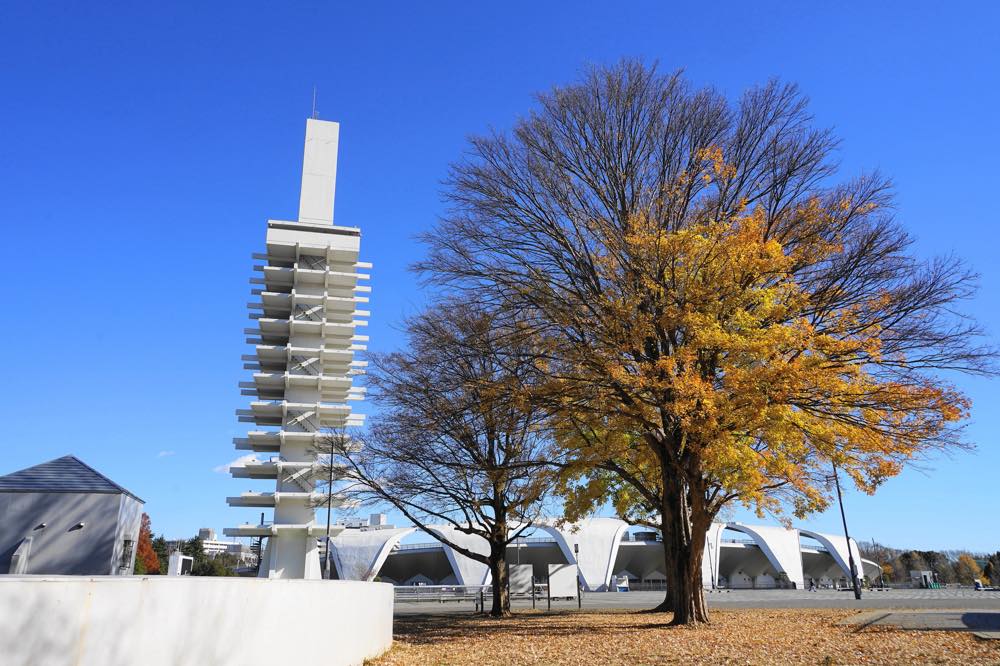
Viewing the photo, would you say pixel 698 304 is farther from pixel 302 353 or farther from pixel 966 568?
pixel 966 568

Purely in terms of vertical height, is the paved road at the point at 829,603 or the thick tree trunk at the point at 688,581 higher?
the thick tree trunk at the point at 688,581

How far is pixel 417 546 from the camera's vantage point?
8369 centimetres

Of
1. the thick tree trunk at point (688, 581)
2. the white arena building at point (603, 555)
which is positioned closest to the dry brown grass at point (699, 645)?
the thick tree trunk at point (688, 581)

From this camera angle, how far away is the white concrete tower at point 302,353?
53688 mm

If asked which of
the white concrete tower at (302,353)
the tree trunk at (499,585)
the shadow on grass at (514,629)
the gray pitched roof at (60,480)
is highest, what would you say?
the white concrete tower at (302,353)

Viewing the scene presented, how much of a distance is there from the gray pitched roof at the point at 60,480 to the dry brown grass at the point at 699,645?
1377 cm

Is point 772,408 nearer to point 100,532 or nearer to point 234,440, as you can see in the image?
point 100,532

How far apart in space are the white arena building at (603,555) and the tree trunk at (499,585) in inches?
1703

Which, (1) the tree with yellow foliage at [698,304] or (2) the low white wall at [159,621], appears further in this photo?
(1) the tree with yellow foliage at [698,304]

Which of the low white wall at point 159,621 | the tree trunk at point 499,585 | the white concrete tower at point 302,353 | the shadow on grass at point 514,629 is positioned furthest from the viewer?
Answer: the white concrete tower at point 302,353

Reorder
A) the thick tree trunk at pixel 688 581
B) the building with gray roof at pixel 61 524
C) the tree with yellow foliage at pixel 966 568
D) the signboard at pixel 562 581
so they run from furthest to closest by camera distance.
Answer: the tree with yellow foliage at pixel 966 568, the signboard at pixel 562 581, the building with gray roof at pixel 61 524, the thick tree trunk at pixel 688 581

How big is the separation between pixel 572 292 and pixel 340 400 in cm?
4687

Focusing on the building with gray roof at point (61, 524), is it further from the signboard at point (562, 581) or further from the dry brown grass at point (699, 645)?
the signboard at point (562, 581)

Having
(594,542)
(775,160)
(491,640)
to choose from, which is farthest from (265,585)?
(594,542)
